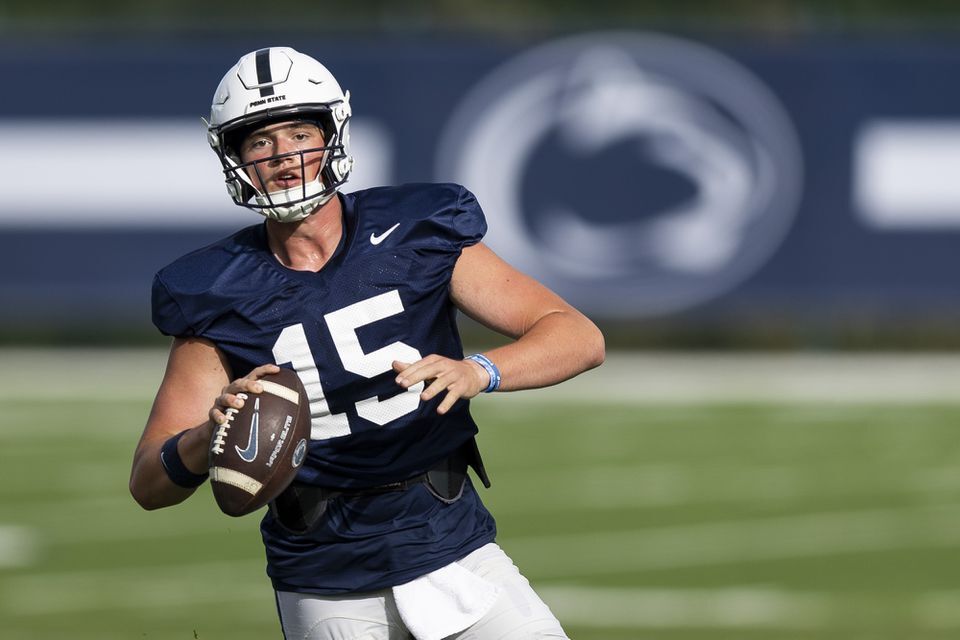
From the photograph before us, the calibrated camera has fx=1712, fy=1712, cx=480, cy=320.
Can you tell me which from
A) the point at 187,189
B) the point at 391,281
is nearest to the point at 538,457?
the point at 187,189

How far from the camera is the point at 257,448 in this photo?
11.1 feet

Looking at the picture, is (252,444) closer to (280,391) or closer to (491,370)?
(280,391)

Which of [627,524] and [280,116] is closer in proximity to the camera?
[280,116]

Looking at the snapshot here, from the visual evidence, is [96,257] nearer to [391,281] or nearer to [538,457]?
[538,457]

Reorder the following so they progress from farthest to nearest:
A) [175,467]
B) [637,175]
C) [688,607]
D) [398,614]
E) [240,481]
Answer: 1. [637,175]
2. [688,607]
3. [398,614]
4. [175,467]
5. [240,481]

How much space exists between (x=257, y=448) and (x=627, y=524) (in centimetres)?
440

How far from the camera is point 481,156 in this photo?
38.8ft

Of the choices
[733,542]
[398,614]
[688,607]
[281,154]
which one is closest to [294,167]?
[281,154]

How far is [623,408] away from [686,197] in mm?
1829

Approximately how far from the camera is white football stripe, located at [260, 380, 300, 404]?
3424 millimetres

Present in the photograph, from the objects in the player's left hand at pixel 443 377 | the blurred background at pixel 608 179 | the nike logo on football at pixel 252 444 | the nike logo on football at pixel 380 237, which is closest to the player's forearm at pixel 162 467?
the nike logo on football at pixel 252 444

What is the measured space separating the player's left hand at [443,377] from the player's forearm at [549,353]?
13 cm

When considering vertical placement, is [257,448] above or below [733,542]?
above

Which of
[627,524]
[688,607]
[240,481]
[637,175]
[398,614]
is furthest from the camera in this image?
[637,175]
